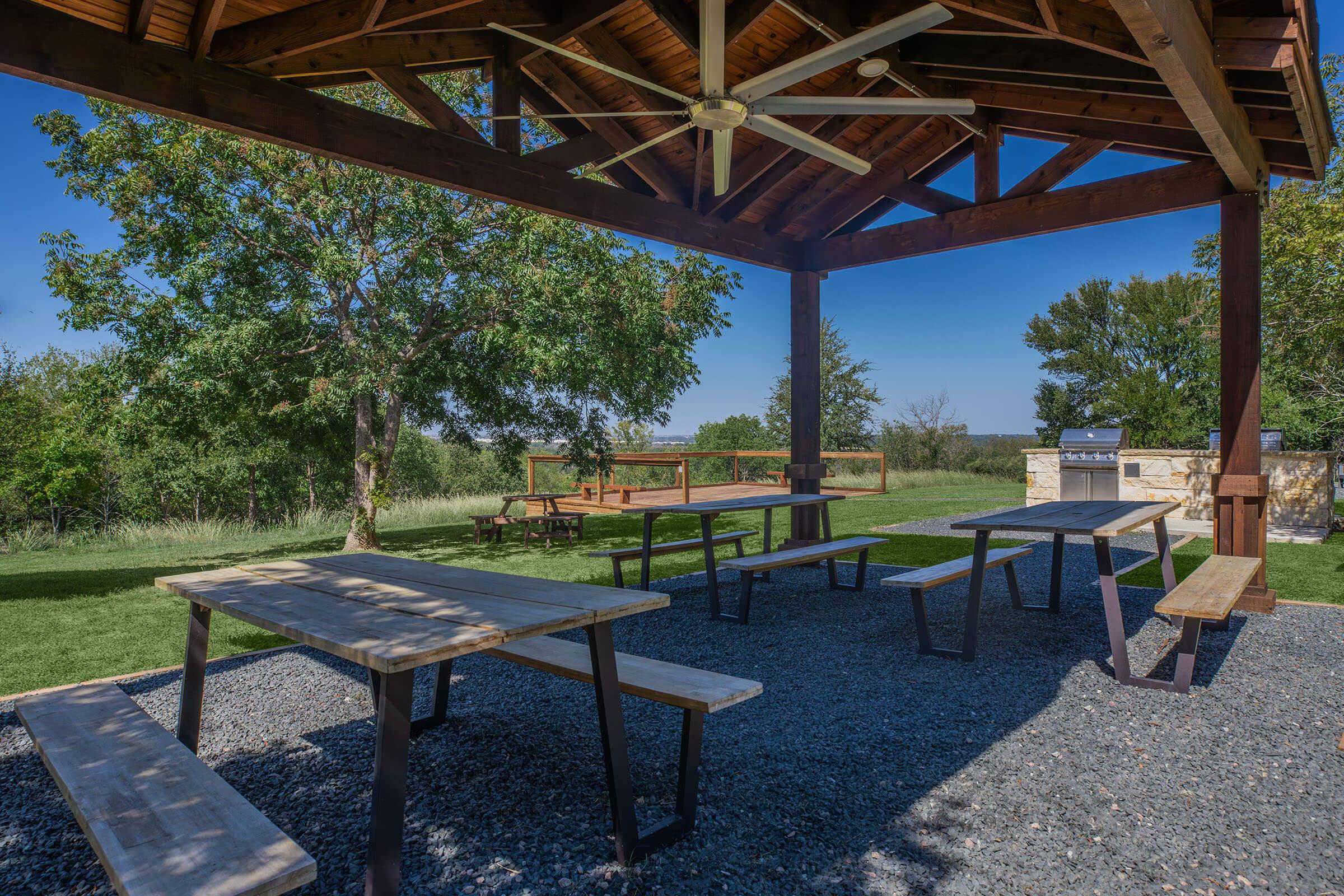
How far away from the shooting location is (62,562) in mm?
7305

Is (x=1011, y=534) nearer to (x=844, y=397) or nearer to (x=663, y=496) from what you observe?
(x=663, y=496)

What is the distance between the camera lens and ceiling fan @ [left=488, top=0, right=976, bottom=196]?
110 inches

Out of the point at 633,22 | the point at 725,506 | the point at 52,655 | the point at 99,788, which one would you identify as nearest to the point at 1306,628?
the point at 725,506

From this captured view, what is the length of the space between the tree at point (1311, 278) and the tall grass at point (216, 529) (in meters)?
10.8

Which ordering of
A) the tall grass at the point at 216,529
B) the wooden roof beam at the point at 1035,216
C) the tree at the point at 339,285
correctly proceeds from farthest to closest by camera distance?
the tall grass at the point at 216,529, the tree at the point at 339,285, the wooden roof beam at the point at 1035,216

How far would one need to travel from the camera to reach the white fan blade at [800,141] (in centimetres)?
335

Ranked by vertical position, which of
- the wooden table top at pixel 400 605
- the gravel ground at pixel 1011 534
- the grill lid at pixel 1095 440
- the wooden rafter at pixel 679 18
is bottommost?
the gravel ground at pixel 1011 534

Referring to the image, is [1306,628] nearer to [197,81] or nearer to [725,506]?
[725,506]

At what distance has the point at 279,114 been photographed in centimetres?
326

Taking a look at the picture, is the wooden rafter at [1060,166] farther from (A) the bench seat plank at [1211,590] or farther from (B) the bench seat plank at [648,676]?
(B) the bench seat plank at [648,676]

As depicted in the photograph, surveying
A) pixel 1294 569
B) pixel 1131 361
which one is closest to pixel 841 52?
pixel 1294 569

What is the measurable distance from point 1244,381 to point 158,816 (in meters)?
5.64

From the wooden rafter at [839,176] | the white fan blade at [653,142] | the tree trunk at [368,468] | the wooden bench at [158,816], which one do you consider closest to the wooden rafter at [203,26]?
the white fan blade at [653,142]

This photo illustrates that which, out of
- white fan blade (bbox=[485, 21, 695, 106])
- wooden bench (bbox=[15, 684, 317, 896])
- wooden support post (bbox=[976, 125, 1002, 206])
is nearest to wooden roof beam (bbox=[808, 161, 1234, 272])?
wooden support post (bbox=[976, 125, 1002, 206])
